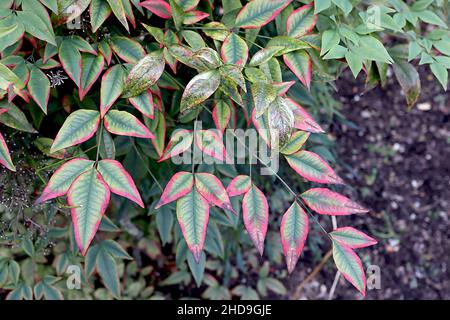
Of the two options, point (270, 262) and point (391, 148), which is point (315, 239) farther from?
point (391, 148)

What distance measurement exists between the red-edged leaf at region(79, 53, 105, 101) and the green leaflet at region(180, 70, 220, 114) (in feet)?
0.75

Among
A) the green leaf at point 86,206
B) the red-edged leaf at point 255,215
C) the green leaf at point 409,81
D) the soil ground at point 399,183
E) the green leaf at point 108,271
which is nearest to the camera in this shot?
the green leaf at point 86,206

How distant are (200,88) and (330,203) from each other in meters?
0.34

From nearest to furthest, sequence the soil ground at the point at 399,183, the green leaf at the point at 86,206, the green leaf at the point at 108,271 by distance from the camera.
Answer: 1. the green leaf at the point at 86,206
2. the green leaf at the point at 108,271
3. the soil ground at the point at 399,183

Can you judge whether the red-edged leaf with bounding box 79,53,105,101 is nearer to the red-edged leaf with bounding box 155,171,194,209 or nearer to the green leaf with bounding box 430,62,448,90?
the red-edged leaf with bounding box 155,171,194,209

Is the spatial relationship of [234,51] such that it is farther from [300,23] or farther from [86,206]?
[86,206]

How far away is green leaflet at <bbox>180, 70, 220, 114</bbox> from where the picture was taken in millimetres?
969

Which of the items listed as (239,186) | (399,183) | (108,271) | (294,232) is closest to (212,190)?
(239,186)

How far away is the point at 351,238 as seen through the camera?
1097 millimetres

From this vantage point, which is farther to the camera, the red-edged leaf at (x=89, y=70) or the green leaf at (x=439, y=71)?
the green leaf at (x=439, y=71)

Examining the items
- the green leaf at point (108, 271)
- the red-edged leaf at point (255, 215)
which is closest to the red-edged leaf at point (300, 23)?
the red-edged leaf at point (255, 215)

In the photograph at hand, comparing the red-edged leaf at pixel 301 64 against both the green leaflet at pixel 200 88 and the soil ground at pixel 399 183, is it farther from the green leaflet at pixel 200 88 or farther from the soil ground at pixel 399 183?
the soil ground at pixel 399 183

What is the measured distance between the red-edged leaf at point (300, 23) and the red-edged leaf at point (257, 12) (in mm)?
47

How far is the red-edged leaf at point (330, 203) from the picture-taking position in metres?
1.06
